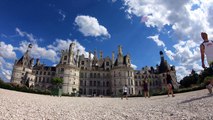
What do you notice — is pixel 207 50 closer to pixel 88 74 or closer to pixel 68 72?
pixel 68 72

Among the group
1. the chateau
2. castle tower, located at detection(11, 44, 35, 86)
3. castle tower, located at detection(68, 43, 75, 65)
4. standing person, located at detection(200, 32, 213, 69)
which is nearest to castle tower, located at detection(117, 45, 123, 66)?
the chateau

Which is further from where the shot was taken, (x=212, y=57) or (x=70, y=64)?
(x=70, y=64)

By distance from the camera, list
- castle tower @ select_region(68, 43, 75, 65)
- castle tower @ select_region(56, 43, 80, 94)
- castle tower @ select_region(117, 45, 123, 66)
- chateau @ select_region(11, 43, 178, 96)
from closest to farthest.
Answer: castle tower @ select_region(56, 43, 80, 94) → chateau @ select_region(11, 43, 178, 96) → castle tower @ select_region(68, 43, 75, 65) → castle tower @ select_region(117, 45, 123, 66)

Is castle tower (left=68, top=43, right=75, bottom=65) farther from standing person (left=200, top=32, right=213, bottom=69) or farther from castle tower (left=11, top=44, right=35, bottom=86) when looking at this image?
standing person (left=200, top=32, right=213, bottom=69)

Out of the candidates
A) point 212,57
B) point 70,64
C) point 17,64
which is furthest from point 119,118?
point 17,64

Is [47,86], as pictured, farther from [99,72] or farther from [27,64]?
[99,72]

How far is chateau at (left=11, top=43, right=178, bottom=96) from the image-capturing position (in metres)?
65.7

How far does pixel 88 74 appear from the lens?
72938 mm

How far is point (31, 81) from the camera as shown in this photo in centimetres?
6894

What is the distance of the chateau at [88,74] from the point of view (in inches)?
2586

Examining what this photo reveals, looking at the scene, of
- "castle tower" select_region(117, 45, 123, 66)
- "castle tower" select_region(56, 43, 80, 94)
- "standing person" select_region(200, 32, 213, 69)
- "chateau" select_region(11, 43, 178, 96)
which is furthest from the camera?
"castle tower" select_region(117, 45, 123, 66)

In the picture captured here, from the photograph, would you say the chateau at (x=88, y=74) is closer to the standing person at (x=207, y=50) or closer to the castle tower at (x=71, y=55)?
the castle tower at (x=71, y=55)

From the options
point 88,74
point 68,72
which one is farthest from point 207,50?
point 88,74

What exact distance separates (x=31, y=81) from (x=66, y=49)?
18717 millimetres
